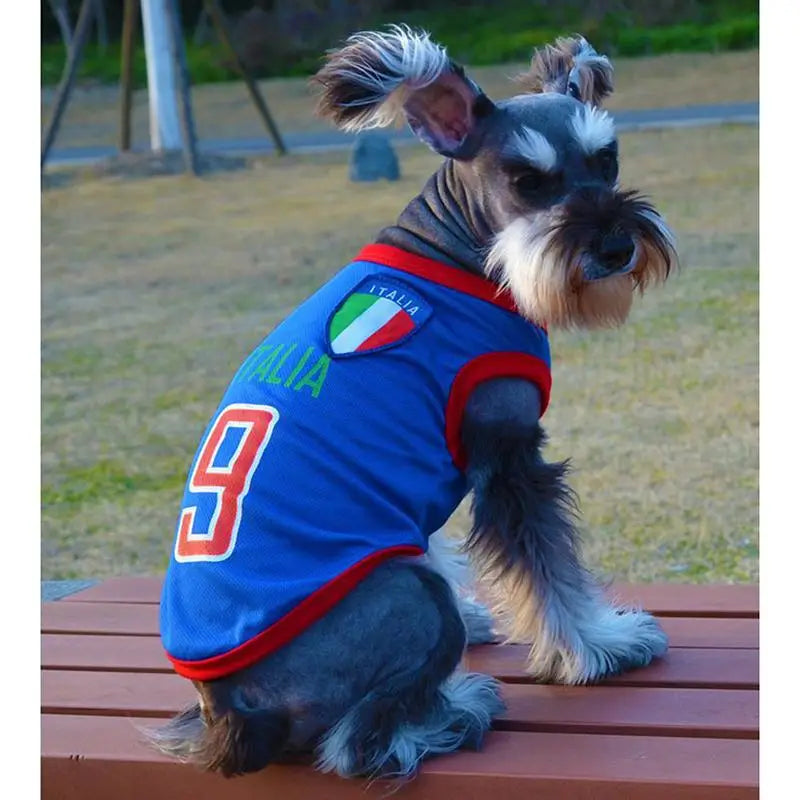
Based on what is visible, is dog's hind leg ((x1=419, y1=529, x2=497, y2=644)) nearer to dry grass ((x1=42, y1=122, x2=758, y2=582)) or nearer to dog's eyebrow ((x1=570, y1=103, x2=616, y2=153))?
dog's eyebrow ((x1=570, y1=103, x2=616, y2=153))

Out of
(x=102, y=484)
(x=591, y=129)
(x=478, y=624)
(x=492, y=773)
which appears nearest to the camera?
(x=492, y=773)

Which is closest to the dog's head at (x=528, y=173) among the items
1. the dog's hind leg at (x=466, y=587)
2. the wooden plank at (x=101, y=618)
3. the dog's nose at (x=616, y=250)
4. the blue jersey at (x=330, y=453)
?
the dog's nose at (x=616, y=250)

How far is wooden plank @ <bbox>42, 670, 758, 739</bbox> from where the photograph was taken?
259 centimetres

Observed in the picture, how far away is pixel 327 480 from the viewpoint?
251 centimetres

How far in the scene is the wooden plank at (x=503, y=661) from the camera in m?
2.85

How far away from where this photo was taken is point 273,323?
30.6ft

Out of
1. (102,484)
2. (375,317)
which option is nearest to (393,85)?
(375,317)

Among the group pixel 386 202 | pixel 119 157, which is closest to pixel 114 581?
pixel 386 202

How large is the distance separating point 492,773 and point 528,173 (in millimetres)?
1140

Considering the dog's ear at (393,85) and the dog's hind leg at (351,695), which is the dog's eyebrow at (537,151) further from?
the dog's hind leg at (351,695)

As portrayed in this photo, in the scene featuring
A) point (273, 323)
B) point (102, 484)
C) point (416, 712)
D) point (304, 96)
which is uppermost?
point (304, 96)

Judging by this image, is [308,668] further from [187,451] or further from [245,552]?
[187,451]

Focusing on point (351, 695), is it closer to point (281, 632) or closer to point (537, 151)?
point (281, 632)
